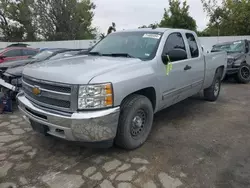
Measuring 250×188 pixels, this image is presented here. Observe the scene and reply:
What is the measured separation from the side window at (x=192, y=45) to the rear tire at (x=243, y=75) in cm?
482

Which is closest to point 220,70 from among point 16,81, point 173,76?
point 173,76

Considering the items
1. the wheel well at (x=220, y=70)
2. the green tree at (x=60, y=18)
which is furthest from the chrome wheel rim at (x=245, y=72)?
the green tree at (x=60, y=18)

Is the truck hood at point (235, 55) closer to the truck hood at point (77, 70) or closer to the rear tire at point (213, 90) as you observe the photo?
the rear tire at point (213, 90)

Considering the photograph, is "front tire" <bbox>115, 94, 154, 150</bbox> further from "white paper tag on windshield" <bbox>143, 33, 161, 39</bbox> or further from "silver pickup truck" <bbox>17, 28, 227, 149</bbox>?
"white paper tag on windshield" <bbox>143, 33, 161, 39</bbox>

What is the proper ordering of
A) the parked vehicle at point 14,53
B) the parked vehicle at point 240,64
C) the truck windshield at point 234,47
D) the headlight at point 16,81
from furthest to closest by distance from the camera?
1. the parked vehicle at point 14,53
2. the truck windshield at point 234,47
3. the parked vehicle at point 240,64
4. the headlight at point 16,81

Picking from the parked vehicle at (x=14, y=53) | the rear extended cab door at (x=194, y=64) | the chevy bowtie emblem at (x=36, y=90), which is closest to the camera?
the chevy bowtie emblem at (x=36, y=90)

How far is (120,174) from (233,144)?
6.62 ft

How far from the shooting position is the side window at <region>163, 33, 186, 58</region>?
410 cm

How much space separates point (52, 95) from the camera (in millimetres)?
3006

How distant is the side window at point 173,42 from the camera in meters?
4.10

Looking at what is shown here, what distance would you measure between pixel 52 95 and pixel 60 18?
2824 cm

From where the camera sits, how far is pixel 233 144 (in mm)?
3807

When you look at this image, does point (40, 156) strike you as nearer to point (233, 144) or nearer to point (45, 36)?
point (233, 144)

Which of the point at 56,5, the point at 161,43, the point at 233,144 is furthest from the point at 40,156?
the point at 56,5
